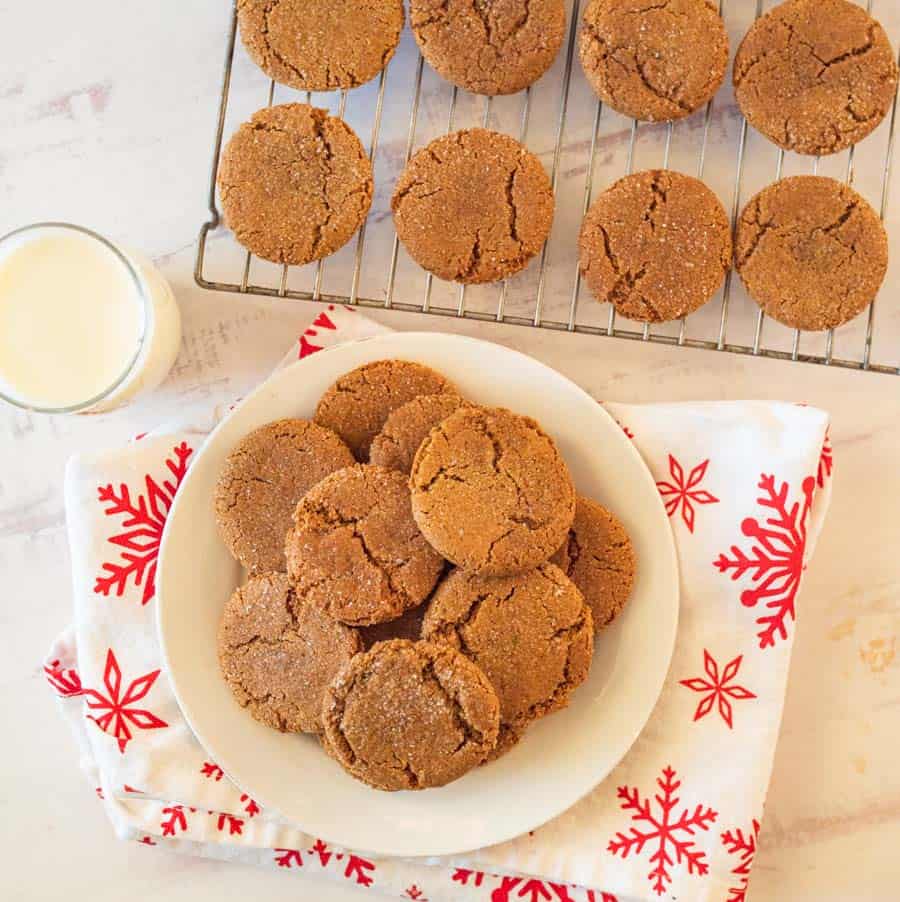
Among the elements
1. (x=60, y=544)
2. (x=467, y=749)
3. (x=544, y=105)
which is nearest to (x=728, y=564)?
(x=467, y=749)

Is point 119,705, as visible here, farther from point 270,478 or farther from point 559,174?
point 559,174

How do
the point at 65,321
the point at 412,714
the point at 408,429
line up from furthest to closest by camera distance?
the point at 65,321, the point at 408,429, the point at 412,714

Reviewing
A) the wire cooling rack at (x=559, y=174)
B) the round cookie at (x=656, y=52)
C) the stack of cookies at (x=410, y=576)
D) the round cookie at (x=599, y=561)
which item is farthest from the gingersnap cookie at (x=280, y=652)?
the round cookie at (x=656, y=52)

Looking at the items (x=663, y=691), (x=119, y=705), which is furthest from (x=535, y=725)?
(x=119, y=705)

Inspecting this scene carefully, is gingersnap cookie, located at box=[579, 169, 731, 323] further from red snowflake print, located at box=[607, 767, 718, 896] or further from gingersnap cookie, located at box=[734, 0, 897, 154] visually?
red snowflake print, located at box=[607, 767, 718, 896]

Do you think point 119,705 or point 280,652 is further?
point 119,705

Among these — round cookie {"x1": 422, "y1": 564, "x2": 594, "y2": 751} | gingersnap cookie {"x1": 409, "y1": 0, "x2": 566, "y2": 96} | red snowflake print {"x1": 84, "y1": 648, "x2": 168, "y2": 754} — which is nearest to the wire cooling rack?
gingersnap cookie {"x1": 409, "y1": 0, "x2": 566, "y2": 96}
